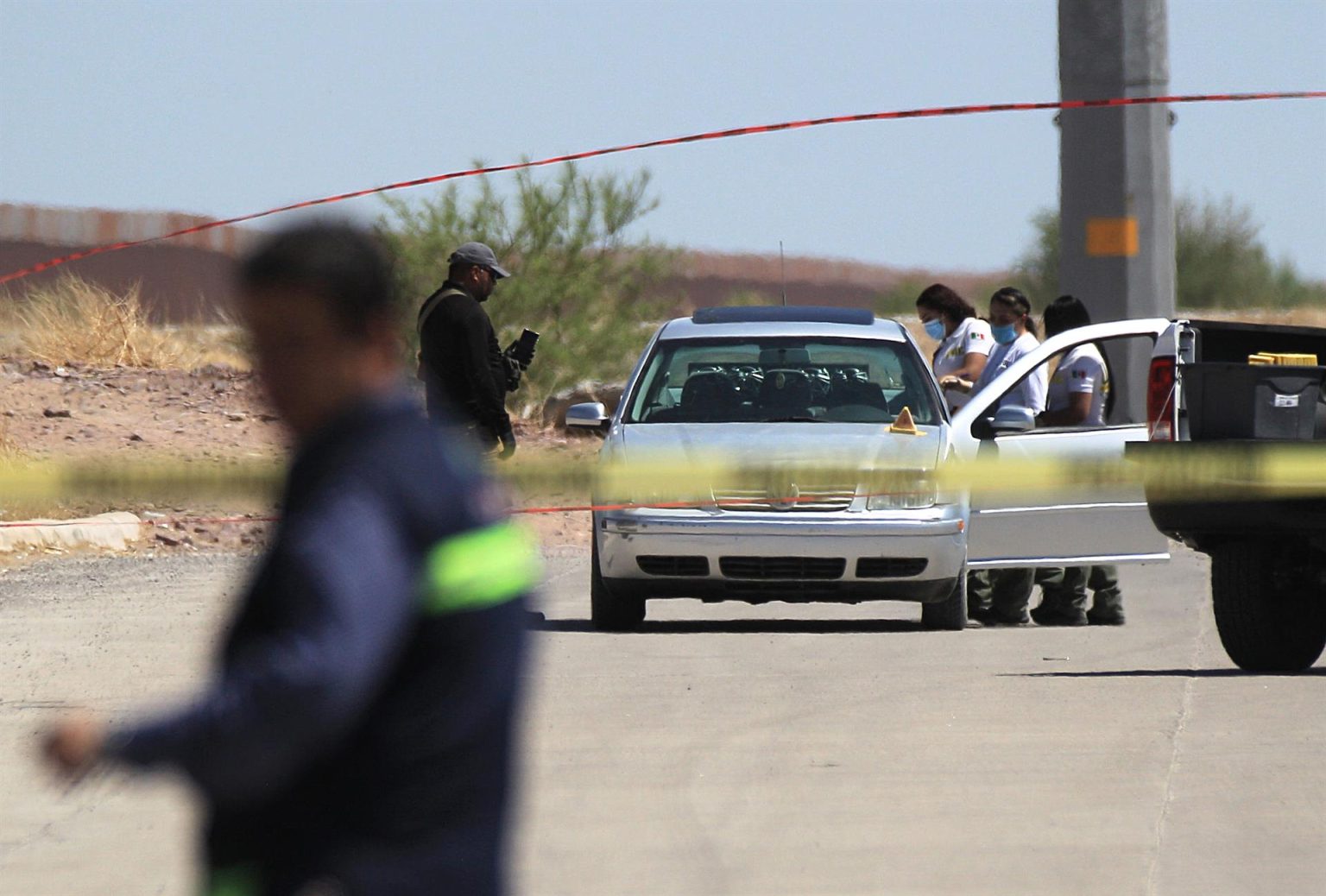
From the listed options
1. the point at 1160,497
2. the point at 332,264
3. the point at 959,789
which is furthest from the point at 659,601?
the point at 332,264

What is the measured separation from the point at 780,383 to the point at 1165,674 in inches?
116

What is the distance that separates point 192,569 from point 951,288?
523cm

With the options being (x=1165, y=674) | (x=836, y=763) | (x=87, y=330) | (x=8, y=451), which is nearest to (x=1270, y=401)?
(x=1165, y=674)

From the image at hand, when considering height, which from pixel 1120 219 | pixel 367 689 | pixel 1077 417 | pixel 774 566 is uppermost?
pixel 1120 219

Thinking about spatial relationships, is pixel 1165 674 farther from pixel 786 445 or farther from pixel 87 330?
pixel 87 330

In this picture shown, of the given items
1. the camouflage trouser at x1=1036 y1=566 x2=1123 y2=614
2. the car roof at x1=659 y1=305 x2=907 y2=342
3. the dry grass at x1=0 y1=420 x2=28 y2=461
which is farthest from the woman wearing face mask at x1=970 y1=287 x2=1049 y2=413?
the dry grass at x1=0 y1=420 x2=28 y2=461

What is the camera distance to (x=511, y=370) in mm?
12844

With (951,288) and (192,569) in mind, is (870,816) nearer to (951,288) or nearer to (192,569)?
(951,288)

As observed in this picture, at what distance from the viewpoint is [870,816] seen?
23.8 ft

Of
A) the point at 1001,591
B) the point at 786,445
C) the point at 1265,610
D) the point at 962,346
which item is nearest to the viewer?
the point at 1265,610

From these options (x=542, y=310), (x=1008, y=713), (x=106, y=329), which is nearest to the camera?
(x=1008, y=713)

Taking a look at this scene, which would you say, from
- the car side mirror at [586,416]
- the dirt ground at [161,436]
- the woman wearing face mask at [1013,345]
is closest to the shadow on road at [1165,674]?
the woman wearing face mask at [1013,345]

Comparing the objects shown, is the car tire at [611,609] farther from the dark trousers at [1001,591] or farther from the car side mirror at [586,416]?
the dark trousers at [1001,591]

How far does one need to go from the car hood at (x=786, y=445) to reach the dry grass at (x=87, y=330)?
52.6 feet
